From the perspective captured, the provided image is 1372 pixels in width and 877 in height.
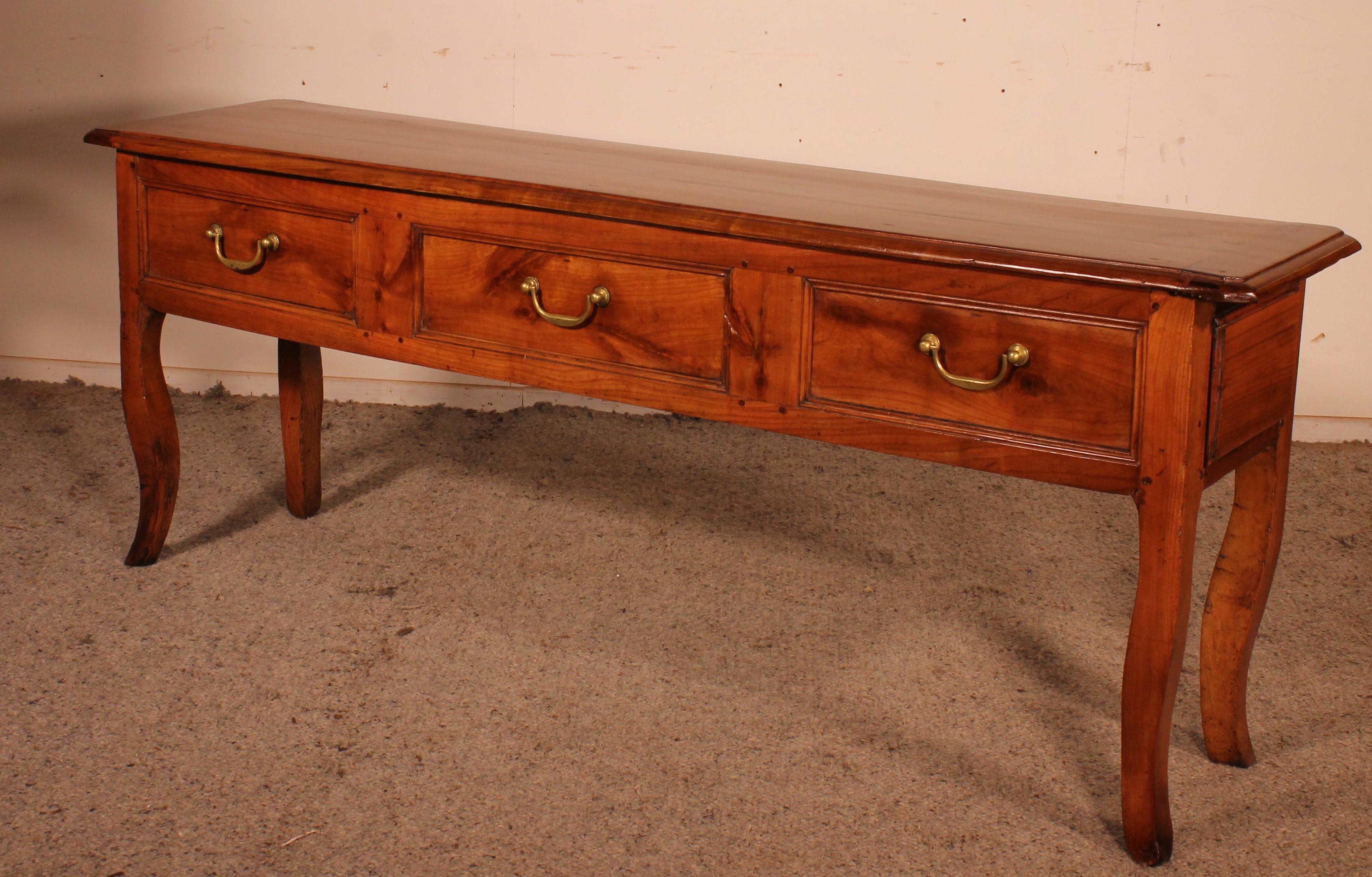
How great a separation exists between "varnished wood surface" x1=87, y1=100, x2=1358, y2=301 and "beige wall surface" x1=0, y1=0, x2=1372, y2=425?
908 millimetres

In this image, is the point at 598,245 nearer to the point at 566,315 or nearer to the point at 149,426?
the point at 566,315

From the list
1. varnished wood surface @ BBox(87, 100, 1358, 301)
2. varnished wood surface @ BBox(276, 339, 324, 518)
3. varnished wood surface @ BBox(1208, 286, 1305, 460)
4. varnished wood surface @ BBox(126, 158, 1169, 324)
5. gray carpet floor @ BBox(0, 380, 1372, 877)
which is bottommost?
gray carpet floor @ BBox(0, 380, 1372, 877)

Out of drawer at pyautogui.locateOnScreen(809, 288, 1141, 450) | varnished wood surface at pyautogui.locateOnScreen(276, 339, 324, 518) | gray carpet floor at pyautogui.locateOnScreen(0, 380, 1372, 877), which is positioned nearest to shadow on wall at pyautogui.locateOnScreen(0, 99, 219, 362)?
gray carpet floor at pyautogui.locateOnScreen(0, 380, 1372, 877)

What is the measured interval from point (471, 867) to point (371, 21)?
93.3 inches

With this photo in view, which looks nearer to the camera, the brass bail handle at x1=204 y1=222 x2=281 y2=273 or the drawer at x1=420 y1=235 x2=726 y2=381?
the drawer at x1=420 y1=235 x2=726 y2=381

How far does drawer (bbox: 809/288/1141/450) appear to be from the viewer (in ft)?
5.14

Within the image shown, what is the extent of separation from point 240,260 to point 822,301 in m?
1.05

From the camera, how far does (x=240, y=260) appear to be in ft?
7.27

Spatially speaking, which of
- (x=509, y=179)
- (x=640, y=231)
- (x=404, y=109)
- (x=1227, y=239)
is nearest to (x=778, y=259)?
(x=640, y=231)

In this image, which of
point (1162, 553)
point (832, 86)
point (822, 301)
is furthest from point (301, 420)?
point (1162, 553)

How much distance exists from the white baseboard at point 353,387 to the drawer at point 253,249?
1304mm

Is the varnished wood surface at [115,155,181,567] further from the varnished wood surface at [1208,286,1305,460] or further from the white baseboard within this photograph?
the varnished wood surface at [1208,286,1305,460]

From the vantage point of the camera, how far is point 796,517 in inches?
112

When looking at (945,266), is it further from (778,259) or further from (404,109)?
(404,109)
